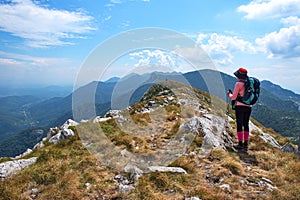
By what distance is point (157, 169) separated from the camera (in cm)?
918

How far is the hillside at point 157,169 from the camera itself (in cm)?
777

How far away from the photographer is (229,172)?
9.18 m

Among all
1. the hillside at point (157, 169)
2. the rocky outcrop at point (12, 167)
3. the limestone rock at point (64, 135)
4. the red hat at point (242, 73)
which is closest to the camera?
the hillside at point (157, 169)

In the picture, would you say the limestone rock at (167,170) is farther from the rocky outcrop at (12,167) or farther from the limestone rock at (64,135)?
the limestone rock at (64,135)

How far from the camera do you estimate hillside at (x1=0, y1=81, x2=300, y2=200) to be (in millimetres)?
7766

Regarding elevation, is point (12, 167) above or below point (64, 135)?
below

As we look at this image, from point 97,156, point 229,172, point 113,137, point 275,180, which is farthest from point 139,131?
point 275,180

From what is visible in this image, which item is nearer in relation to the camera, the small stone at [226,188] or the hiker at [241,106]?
the small stone at [226,188]

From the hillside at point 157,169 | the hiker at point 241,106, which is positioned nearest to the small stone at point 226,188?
the hillside at point 157,169

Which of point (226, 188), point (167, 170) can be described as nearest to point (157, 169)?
point (167, 170)

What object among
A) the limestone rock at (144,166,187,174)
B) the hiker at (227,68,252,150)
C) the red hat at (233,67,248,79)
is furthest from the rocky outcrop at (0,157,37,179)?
the red hat at (233,67,248,79)

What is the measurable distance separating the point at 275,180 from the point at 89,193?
22.5ft

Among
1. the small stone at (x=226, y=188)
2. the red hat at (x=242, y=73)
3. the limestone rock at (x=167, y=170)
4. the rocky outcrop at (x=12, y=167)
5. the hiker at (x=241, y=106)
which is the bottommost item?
the rocky outcrop at (x=12, y=167)

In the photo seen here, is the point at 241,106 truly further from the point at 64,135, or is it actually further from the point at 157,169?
the point at 64,135
